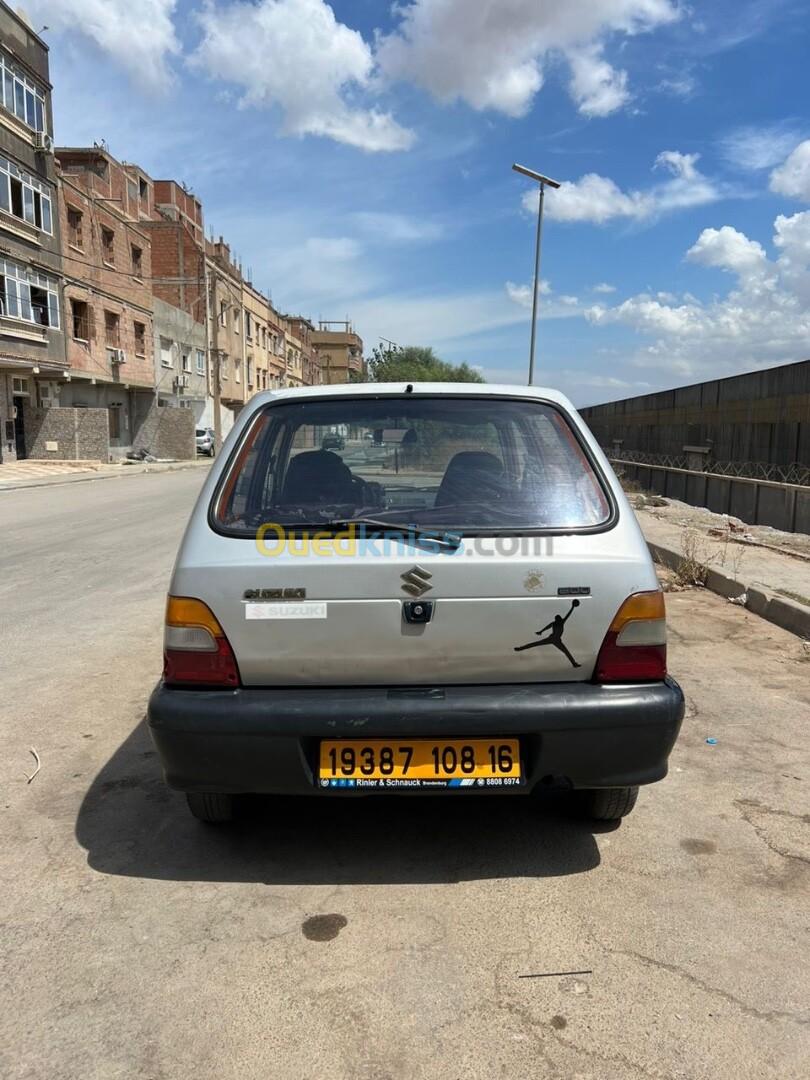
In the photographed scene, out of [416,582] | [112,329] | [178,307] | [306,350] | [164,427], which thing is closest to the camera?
[416,582]

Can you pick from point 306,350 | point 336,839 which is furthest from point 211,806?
point 306,350

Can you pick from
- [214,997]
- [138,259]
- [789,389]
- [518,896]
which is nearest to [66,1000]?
[214,997]

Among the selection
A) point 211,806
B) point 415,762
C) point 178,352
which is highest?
point 178,352

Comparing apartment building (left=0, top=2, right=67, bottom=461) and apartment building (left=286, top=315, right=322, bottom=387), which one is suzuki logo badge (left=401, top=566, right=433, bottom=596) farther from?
apartment building (left=286, top=315, right=322, bottom=387)

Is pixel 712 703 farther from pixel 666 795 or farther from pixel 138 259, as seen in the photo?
pixel 138 259

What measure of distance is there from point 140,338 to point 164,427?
442cm

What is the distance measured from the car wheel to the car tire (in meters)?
1.37

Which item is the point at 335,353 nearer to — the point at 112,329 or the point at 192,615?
the point at 112,329

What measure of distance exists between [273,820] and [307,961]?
90 cm

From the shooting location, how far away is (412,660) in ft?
8.66

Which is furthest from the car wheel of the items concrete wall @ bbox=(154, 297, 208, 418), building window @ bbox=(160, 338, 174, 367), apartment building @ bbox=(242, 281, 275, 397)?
apartment building @ bbox=(242, 281, 275, 397)

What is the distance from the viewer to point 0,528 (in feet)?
41.5

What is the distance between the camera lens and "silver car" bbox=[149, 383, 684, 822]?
2582mm

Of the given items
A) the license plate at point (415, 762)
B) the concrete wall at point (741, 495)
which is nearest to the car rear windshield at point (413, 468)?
the license plate at point (415, 762)
